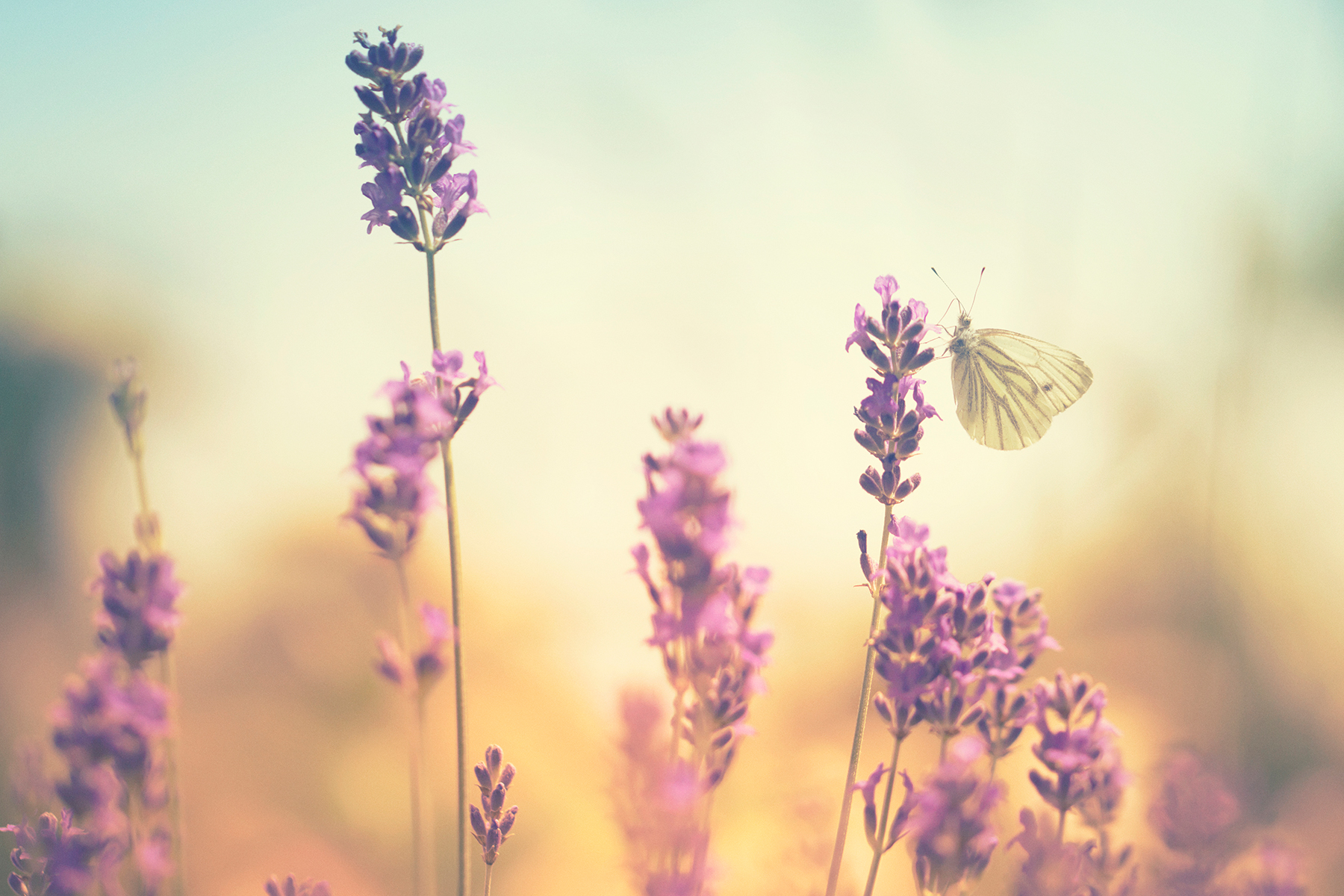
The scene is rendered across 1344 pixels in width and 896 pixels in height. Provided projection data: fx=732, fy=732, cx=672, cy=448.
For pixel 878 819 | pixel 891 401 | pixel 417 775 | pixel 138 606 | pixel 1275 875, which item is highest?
pixel 891 401

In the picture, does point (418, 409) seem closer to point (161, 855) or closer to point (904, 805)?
point (161, 855)

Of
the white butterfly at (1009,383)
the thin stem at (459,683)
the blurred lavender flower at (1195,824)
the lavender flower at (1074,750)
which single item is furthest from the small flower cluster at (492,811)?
the white butterfly at (1009,383)

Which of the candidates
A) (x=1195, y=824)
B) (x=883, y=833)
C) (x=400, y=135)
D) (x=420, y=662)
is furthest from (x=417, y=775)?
(x=1195, y=824)

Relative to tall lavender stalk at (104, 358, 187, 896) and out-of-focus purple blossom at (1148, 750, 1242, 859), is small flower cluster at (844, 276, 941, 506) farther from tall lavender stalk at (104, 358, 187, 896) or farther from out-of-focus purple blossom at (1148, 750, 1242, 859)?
tall lavender stalk at (104, 358, 187, 896)

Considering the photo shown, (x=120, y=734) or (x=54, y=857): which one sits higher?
(x=120, y=734)

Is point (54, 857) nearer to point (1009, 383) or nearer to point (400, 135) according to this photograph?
point (400, 135)

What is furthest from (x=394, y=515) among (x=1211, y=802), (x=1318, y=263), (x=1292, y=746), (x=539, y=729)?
(x=1318, y=263)
